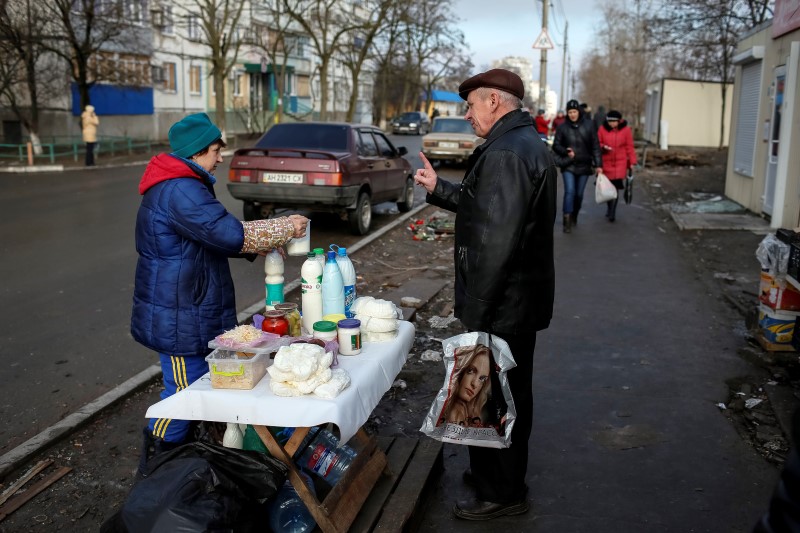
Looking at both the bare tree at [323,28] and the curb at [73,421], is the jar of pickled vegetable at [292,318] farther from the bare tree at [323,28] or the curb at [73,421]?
the bare tree at [323,28]

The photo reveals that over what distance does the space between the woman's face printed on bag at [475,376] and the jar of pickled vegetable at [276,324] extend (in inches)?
34.7

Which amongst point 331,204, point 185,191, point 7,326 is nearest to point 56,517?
point 185,191

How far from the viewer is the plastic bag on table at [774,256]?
228 inches

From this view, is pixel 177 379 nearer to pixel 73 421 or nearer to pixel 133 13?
pixel 73 421

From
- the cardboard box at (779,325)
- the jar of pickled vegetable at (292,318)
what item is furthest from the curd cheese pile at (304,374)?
the cardboard box at (779,325)

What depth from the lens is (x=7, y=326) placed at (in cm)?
671

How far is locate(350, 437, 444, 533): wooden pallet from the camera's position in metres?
3.30

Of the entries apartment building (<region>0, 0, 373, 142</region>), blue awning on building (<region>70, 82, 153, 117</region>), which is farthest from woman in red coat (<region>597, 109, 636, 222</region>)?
blue awning on building (<region>70, 82, 153, 117</region>)

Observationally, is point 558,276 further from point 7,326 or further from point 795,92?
point 7,326

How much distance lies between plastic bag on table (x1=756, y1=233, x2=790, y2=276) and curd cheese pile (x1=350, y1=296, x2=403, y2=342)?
3.80 metres

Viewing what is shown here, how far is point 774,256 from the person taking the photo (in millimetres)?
Answer: 5914

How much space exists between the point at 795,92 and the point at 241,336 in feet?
35.8

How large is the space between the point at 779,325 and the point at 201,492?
5.15 m

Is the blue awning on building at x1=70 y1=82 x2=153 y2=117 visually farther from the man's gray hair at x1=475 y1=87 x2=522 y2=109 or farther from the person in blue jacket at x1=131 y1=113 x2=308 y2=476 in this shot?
the man's gray hair at x1=475 y1=87 x2=522 y2=109
